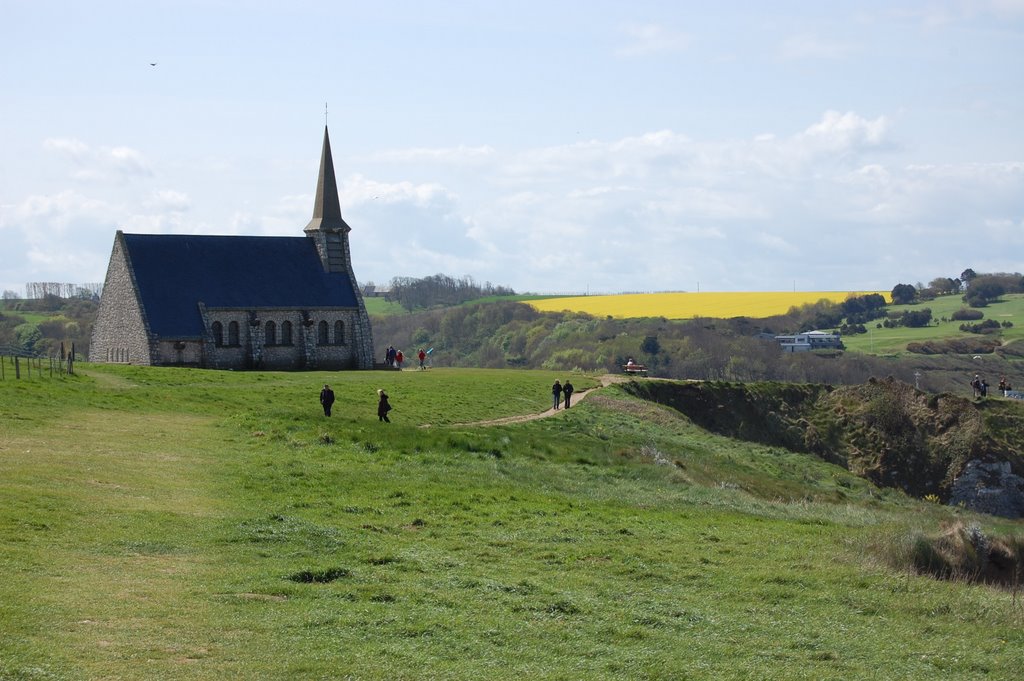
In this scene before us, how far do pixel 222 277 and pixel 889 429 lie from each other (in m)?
35.7

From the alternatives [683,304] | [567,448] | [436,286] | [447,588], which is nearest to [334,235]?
[567,448]

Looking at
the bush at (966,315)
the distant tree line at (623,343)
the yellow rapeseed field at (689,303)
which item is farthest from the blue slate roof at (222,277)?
the bush at (966,315)

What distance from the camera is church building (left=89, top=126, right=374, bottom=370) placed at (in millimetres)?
65438

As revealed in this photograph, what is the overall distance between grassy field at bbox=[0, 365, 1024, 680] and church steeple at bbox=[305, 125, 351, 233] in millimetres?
38771

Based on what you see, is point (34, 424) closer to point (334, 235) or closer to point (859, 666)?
point (859, 666)

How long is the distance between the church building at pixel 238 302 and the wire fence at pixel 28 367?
1431 centimetres

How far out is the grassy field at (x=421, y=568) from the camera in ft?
45.4

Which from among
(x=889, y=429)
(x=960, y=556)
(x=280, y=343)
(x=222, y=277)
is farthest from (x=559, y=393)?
(x=960, y=556)

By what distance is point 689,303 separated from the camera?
160 meters

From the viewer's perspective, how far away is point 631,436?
45.1m

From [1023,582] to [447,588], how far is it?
10.7 meters

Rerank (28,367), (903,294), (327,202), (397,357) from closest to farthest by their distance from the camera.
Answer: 1. (28,367)
2. (397,357)
3. (327,202)
4. (903,294)

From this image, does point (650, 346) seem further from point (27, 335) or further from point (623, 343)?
point (27, 335)

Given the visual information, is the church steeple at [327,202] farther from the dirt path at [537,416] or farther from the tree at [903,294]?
the tree at [903,294]
